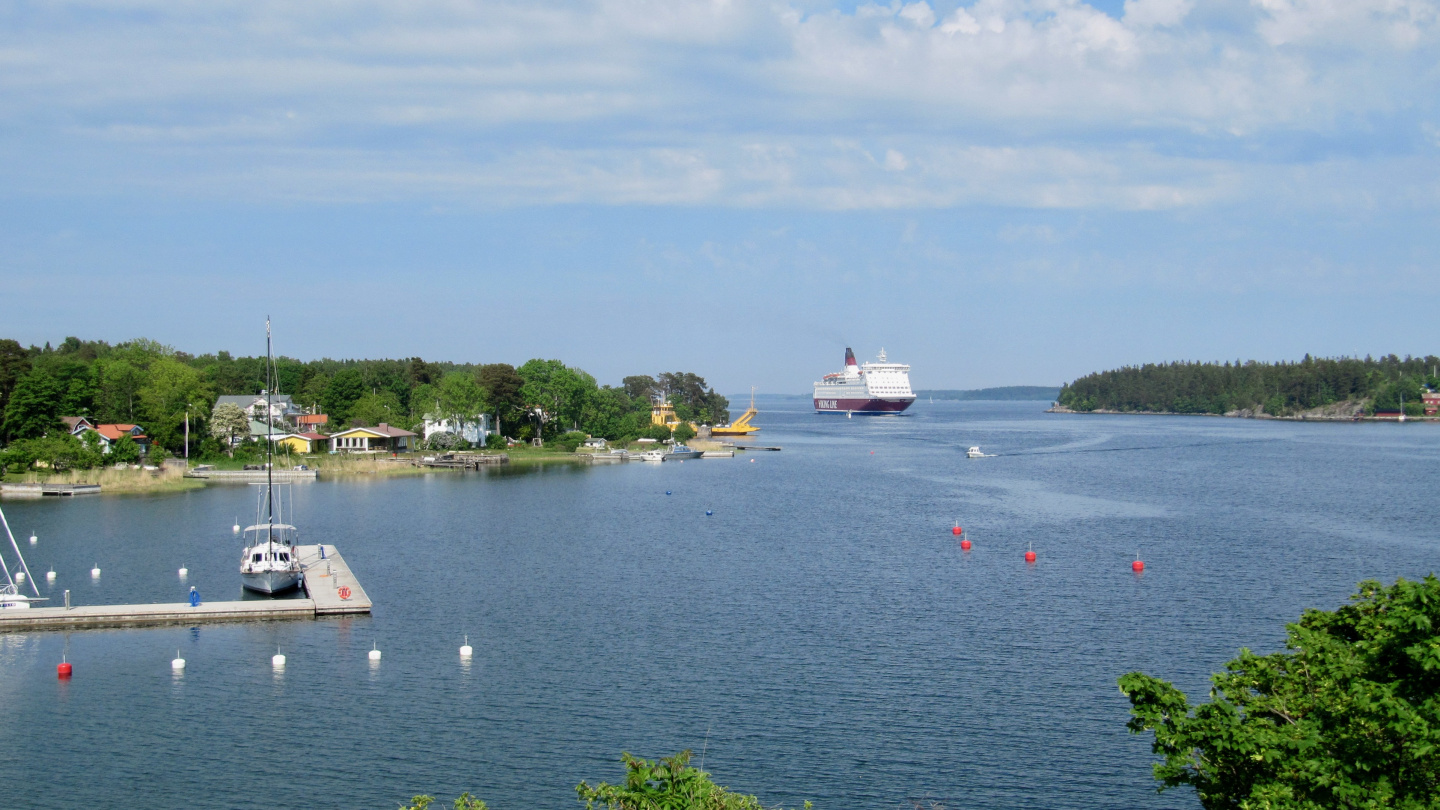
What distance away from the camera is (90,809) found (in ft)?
62.2

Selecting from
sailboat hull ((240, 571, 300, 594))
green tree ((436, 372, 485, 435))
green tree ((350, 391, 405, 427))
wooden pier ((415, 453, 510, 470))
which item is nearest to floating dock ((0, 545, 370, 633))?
sailboat hull ((240, 571, 300, 594))

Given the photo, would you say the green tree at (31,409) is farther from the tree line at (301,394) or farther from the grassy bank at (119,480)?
the grassy bank at (119,480)

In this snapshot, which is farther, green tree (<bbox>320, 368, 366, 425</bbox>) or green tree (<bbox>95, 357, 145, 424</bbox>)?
green tree (<bbox>320, 368, 366, 425</bbox>)

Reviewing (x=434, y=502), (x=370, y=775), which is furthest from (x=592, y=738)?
(x=434, y=502)

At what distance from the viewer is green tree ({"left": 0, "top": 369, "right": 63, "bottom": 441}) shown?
243 ft

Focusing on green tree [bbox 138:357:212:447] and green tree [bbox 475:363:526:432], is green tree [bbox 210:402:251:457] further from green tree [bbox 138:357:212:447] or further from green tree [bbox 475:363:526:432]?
green tree [bbox 475:363:526:432]

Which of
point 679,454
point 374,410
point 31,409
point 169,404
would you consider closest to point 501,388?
point 374,410

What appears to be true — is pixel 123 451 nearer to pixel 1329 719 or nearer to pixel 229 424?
pixel 229 424

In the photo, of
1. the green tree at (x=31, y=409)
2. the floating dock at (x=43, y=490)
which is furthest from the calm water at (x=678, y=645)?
the green tree at (x=31, y=409)

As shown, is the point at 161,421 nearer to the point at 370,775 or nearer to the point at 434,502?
the point at 434,502

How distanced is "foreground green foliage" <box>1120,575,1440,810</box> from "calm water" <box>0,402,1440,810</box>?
5862mm

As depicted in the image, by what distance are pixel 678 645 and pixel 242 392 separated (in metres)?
105

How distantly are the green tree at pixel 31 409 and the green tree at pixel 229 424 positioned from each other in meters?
10.6

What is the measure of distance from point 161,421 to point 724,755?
73.7 m
